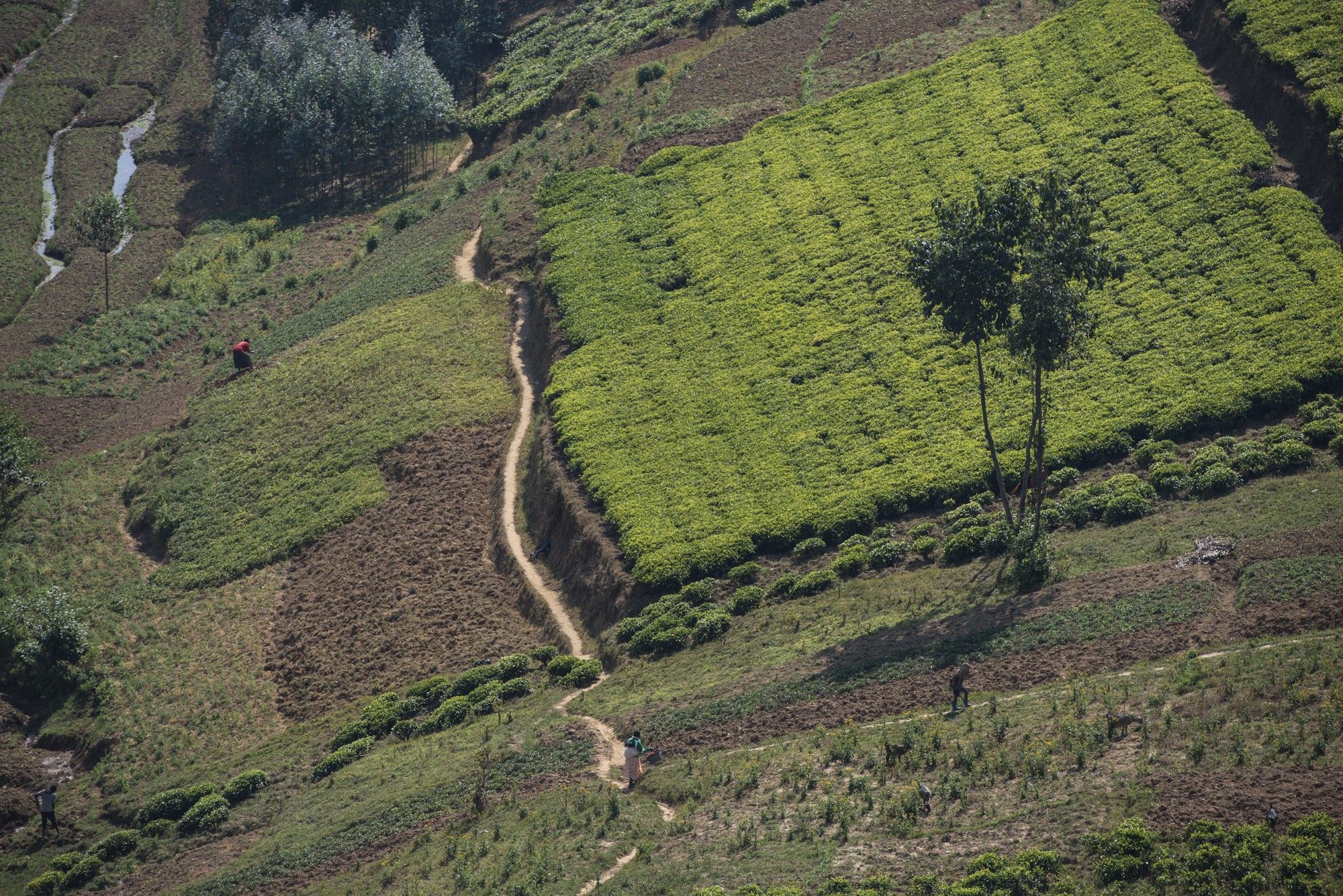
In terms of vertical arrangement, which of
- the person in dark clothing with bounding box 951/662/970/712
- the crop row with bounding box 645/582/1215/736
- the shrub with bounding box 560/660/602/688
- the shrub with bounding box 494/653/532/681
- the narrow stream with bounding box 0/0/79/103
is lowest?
the shrub with bounding box 560/660/602/688

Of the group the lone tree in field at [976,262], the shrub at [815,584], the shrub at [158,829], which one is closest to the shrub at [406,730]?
A: the shrub at [158,829]

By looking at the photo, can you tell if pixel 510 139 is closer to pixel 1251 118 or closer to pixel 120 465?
pixel 120 465

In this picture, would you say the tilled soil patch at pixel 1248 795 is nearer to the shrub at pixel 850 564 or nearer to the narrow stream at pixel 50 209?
the shrub at pixel 850 564

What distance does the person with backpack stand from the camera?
3134 centimetres

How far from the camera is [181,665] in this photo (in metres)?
47.2

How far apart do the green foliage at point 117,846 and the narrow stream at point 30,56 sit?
96.7m

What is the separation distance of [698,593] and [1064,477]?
14073 mm

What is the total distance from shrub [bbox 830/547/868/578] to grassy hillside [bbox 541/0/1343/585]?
6.00ft

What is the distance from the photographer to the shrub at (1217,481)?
3744cm

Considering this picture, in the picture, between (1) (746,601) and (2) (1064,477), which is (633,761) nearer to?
(1) (746,601)

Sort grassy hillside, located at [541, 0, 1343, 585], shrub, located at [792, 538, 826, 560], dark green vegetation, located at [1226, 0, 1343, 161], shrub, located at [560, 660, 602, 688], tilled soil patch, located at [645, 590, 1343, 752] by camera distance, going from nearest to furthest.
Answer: tilled soil patch, located at [645, 590, 1343, 752], shrub, located at [560, 660, 602, 688], shrub, located at [792, 538, 826, 560], grassy hillside, located at [541, 0, 1343, 585], dark green vegetation, located at [1226, 0, 1343, 161]

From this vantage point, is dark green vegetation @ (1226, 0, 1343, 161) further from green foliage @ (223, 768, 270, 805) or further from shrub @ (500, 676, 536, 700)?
green foliage @ (223, 768, 270, 805)

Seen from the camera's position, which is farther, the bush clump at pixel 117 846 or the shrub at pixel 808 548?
the shrub at pixel 808 548

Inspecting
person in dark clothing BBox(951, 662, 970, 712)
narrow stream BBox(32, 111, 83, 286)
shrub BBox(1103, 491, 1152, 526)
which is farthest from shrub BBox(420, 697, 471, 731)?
narrow stream BBox(32, 111, 83, 286)
